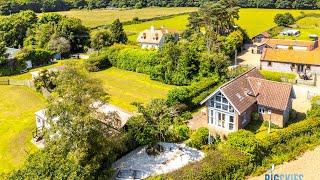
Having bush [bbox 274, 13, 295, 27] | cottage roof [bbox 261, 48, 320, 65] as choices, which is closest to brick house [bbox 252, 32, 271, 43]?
cottage roof [bbox 261, 48, 320, 65]

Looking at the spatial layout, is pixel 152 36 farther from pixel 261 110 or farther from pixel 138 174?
pixel 138 174

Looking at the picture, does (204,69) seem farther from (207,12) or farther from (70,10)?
(70,10)

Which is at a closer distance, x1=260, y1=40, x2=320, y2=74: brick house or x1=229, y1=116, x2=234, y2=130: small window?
x1=229, y1=116, x2=234, y2=130: small window

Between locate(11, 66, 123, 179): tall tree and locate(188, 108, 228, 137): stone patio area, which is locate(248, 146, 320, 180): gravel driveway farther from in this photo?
locate(11, 66, 123, 179): tall tree

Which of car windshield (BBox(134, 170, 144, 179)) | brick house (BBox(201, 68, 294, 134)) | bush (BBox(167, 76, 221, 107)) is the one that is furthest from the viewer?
bush (BBox(167, 76, 221, 107))

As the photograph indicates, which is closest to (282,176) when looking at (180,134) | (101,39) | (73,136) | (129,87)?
(180,134)

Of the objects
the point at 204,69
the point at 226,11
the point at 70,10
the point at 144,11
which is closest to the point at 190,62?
the point at 204,69

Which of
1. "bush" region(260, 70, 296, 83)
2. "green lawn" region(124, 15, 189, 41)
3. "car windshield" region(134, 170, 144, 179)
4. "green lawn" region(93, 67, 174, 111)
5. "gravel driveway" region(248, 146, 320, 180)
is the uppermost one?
"green lawn" region(124, 15, 189, 41)
